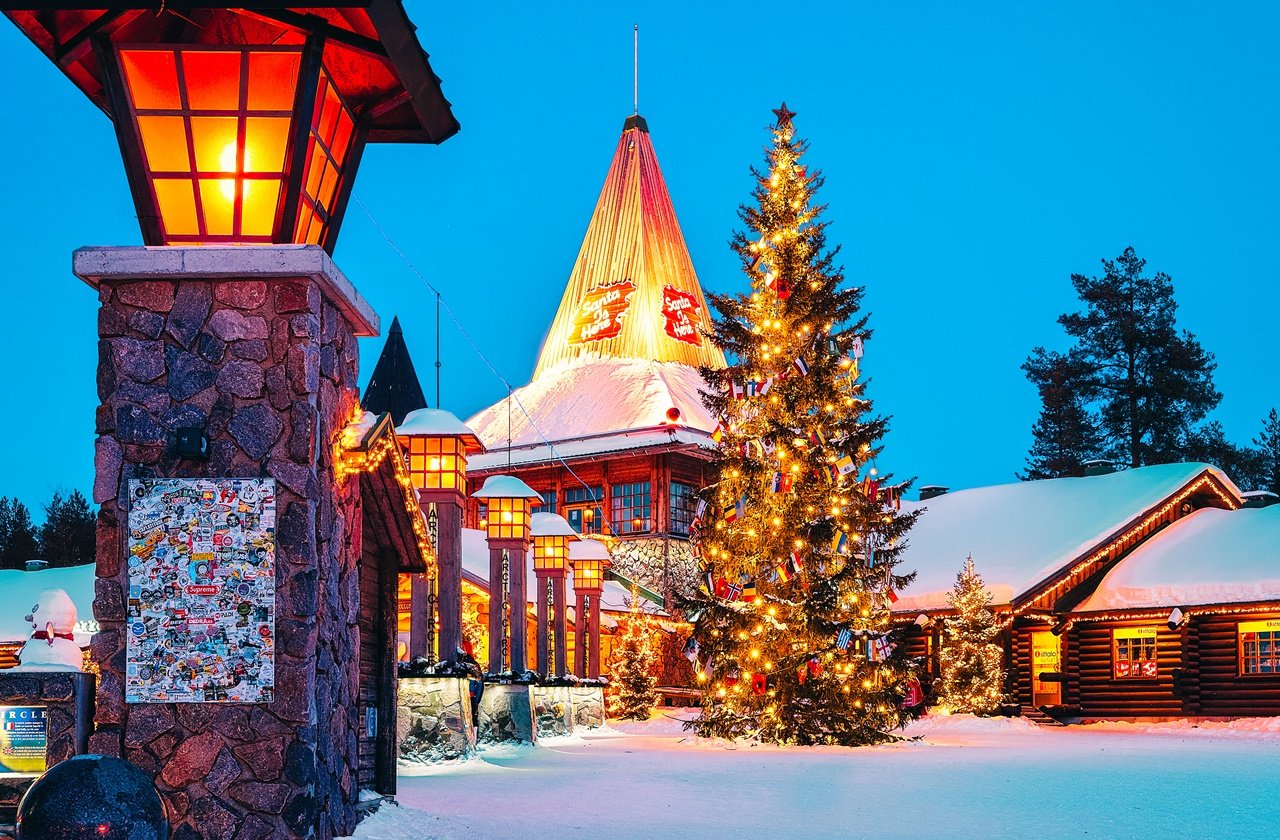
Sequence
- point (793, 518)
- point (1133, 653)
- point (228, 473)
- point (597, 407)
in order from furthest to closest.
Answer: point (597, 407)
point (1133, 653)
point (793, 518)
point (228, 473)

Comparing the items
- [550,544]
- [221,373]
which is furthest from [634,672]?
[221,373]

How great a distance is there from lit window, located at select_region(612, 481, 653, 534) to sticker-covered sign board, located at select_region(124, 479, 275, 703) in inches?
1306

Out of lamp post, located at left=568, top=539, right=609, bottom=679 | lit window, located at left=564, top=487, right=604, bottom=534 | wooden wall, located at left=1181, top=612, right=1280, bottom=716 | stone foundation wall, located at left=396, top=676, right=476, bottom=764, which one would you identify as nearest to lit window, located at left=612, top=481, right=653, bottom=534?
lit window, located at left=564, top=487, right=604, bottom=534

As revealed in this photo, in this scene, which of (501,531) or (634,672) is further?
(634,672)

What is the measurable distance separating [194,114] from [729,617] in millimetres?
Answer: 13881

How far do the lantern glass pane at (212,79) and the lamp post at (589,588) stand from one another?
62.1 feet

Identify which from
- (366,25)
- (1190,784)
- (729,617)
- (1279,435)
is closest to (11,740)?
(366,25)

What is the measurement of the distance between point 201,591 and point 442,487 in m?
9.57

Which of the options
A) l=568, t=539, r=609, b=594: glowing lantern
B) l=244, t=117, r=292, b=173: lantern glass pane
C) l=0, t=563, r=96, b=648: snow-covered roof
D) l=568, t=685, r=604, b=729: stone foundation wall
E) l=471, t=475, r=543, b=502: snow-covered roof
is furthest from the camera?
l=568, t=539, r=609, b=594: glowing lantern

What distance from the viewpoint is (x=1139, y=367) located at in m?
51.7

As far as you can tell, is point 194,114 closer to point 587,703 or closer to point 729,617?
point 729,617

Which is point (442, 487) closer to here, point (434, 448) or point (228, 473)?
point (434, 448)

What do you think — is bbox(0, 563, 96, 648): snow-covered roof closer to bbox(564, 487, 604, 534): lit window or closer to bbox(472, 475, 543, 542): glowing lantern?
bbox(472, 475, 543, 542): glowing lantern

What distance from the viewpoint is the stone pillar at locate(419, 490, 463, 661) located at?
59.2ft
